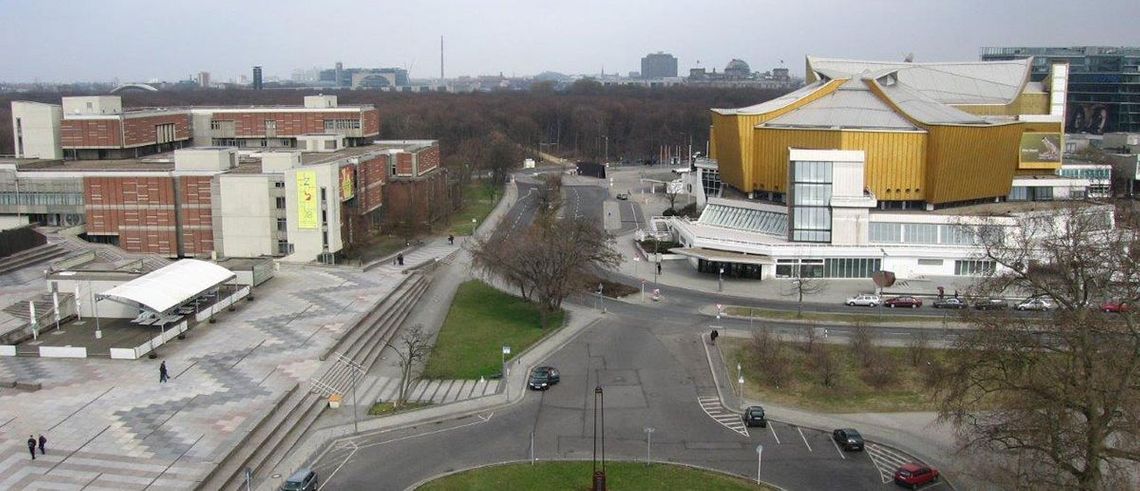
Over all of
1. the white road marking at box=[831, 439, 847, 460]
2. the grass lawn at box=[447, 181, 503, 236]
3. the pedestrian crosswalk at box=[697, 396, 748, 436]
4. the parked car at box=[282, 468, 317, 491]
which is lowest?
the white road marking at box=[831, 439, 847, 460]

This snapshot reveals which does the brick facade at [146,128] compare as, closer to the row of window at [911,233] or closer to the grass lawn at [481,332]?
the grass lawn at [481,332]

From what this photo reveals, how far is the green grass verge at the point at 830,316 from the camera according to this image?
1939 inches

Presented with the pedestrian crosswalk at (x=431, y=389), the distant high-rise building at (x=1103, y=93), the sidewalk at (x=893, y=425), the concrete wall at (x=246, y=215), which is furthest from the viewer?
the distant high-rise building at (x=1103, y=93)

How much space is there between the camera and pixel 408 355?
42.4m

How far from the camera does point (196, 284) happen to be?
145 ft

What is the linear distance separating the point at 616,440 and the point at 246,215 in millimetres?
34205

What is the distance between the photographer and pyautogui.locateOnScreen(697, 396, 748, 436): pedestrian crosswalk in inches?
1368

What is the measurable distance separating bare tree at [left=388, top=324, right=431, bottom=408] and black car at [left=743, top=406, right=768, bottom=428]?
12677 mm

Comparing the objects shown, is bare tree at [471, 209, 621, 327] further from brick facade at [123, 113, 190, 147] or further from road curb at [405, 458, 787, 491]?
brick facade at [123, 113, 190, 147]

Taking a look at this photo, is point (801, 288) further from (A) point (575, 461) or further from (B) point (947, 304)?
(A) point (575, 461)

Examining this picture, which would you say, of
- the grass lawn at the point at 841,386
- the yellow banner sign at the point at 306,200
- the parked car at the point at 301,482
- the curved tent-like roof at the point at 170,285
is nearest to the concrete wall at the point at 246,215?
the yellow banner sign at the point at 306,200

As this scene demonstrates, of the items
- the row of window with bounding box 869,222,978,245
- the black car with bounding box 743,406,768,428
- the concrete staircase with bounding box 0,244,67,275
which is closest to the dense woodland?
the row of window with bounding box 869,222,978,245

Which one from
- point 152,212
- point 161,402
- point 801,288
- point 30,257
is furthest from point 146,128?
point 801,288

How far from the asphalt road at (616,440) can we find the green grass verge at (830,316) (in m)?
10.2
